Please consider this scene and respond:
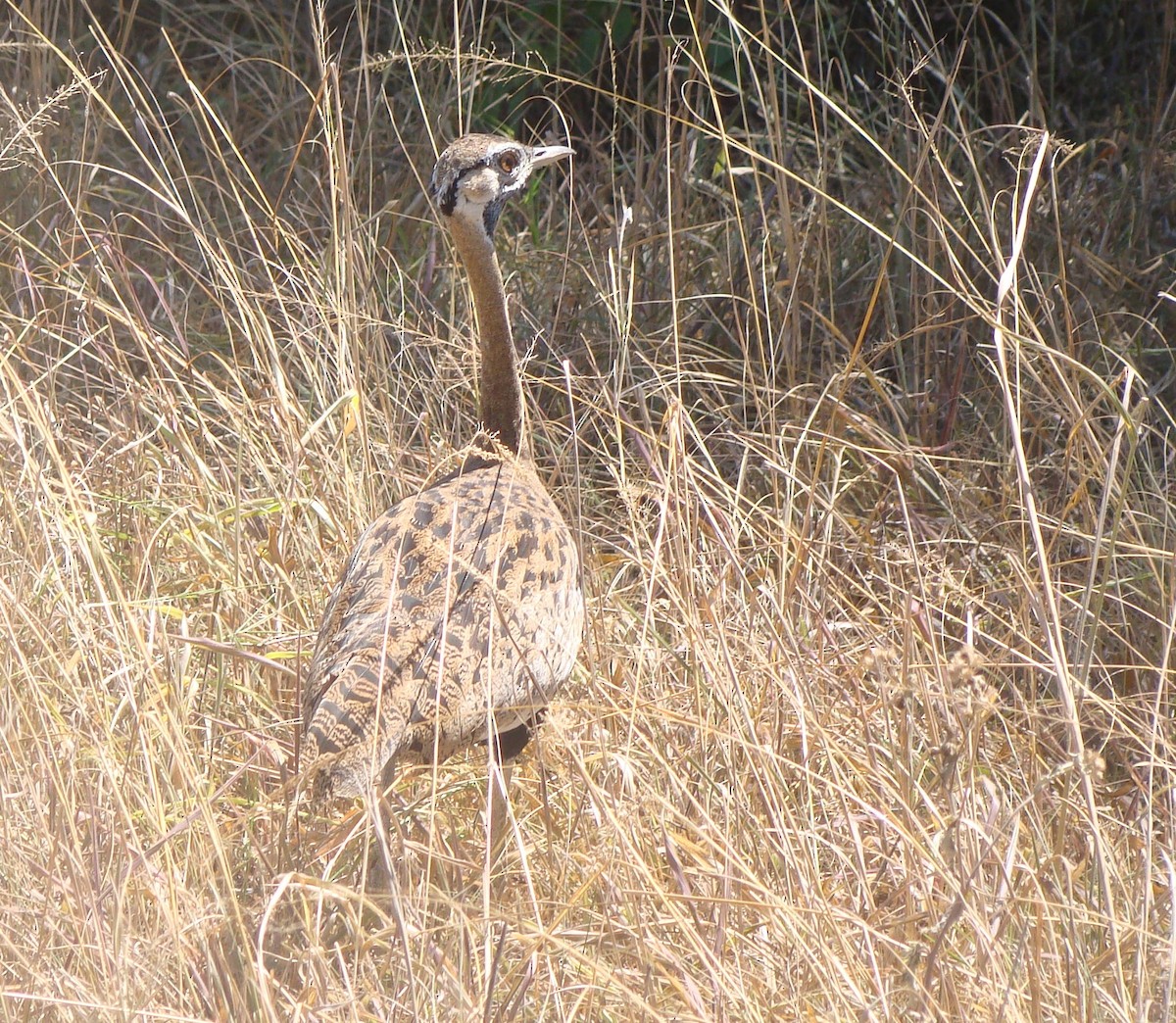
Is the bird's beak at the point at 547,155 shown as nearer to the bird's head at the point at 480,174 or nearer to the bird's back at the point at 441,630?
the bird's head at the point at 480,174

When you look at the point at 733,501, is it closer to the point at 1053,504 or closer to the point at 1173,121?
the point at 1053,504

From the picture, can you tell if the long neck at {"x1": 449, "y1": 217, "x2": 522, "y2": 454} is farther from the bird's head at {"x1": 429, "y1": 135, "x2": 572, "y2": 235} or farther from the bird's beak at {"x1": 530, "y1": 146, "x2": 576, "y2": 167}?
the bird's beak at {"x1": 530, "y1": 146, "x2": 576, "y2": 167}

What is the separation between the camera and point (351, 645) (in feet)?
8.73

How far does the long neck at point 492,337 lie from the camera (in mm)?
3295

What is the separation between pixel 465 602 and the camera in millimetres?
2766

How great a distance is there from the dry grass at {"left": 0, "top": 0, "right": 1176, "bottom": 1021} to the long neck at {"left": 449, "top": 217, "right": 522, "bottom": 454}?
19 cm

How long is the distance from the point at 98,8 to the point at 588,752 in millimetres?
4482

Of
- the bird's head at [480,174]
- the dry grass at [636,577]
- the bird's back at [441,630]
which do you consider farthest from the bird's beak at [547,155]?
the bird's back at [441,630]

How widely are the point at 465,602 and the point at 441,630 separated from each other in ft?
0.93

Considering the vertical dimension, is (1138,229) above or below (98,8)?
below

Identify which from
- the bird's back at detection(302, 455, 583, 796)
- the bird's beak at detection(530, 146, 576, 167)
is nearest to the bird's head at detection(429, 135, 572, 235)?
the bird's beak at detection(530, 146, 576, 167)

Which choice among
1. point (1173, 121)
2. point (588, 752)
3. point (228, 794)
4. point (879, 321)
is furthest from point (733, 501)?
point (1173, 121)

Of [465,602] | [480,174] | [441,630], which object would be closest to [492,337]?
[480,174]

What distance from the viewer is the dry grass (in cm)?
219
